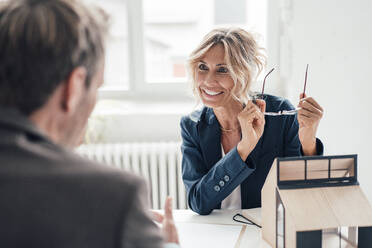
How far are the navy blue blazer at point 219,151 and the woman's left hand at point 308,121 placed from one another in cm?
5

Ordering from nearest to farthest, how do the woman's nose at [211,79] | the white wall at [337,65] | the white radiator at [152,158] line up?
1. the woman's nose at [211,79]
2. the white wall at [337,65]
3. the white radiator at [152,158]

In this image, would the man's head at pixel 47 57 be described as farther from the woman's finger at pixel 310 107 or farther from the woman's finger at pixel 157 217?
the woman's finger at pixel 310 107

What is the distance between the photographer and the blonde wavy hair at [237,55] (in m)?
1.74

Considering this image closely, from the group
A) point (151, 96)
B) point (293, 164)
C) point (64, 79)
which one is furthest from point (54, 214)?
point (151, 96)

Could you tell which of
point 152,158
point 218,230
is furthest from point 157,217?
point 152,158

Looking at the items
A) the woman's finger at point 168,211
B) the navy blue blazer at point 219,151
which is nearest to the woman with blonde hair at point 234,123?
the navy blue blazer at point 219,151

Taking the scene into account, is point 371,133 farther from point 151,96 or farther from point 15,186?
point 15,186

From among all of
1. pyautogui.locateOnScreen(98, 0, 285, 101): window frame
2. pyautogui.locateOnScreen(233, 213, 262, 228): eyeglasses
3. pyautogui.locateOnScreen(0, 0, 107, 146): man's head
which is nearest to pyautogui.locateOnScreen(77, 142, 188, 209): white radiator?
pyautogui.locateOnScreen(98, 0, 285, 101): window frame

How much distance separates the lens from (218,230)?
1.41 meters

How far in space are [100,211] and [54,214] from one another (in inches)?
2.6

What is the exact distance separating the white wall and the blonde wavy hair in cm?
67

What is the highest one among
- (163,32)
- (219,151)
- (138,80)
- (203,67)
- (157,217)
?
(163,32)

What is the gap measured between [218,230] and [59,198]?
2.92 feet

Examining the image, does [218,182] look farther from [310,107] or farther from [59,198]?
[59,198]
